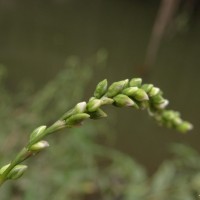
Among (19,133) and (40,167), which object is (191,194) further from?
(19,133)

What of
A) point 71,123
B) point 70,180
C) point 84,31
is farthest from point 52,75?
point 71,123

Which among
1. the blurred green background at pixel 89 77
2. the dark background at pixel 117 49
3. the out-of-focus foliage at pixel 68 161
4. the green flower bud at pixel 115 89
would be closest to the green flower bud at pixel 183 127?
the green flower bud at pixel 115 89

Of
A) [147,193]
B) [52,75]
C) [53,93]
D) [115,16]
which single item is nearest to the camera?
[147,193]

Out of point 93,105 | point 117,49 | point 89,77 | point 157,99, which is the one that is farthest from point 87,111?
point 117,49

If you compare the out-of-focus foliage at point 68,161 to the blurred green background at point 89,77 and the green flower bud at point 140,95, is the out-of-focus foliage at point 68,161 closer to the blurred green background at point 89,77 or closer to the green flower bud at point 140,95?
the blurred green background at point 89,77

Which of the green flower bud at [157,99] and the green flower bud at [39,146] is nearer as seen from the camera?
the green flower bud at [39,146]

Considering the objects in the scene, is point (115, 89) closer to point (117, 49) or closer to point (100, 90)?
point (100, 90)
